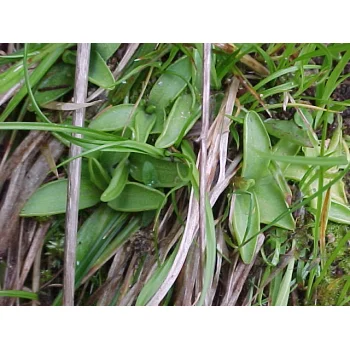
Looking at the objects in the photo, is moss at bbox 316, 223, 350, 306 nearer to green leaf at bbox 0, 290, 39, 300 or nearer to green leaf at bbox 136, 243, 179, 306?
green leaf at bbox 136, 243, 179, 306

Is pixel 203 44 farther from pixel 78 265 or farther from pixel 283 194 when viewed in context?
pixel 78 265

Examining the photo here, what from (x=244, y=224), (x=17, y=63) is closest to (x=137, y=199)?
(x=244, y=224)

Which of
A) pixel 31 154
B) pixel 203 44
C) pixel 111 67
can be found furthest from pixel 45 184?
pixel 203 44

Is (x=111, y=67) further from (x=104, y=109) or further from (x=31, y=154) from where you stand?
(x=31, y=154)

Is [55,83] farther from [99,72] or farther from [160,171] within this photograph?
[160,171]

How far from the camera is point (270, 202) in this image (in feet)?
2.54

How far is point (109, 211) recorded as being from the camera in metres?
0.77

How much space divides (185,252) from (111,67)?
0.29 m

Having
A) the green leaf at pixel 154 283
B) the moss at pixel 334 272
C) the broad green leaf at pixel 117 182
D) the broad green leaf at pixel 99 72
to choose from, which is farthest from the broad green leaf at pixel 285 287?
the broad green leaf at pixel 99 72

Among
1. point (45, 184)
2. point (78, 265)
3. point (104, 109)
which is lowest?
point (78, 265)

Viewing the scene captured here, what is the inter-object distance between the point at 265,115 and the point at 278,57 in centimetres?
9

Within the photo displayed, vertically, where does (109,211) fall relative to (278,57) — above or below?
below

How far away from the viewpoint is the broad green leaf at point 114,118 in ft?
2.48

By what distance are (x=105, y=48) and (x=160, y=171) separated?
194mm
